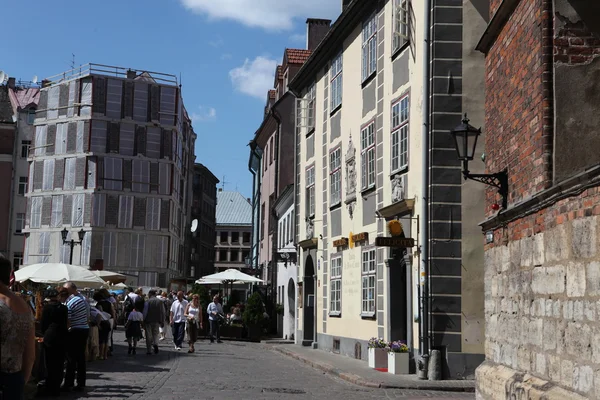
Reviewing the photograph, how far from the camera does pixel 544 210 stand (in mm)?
8828

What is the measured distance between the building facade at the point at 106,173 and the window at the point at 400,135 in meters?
48.6

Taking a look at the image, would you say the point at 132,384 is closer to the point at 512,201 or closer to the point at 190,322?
the point at 512,201

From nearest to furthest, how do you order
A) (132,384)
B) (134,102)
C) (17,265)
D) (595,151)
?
(595,151) → (132,384) → (134,102) → (17,265)

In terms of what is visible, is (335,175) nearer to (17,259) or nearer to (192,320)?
(192,320)

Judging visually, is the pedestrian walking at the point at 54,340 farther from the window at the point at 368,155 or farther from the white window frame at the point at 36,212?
the white window frame at the point at 36,212

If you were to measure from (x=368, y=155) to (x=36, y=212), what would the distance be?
1975 inches

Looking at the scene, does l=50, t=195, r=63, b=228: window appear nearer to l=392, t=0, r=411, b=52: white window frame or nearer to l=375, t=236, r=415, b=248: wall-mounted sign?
l=392, t=0, r=411, b=52: white window frame

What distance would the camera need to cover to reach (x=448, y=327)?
18219 mm

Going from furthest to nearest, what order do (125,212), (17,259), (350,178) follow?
(17,259) → (125,212) → (350,178)

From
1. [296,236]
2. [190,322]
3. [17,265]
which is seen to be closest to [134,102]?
[17,265]

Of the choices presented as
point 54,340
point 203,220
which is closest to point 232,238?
point 203,220

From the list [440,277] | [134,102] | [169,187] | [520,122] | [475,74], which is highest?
[134,102]

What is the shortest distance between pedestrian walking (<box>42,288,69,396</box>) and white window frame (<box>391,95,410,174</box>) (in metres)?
8.85

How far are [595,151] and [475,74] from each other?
9.84 m
